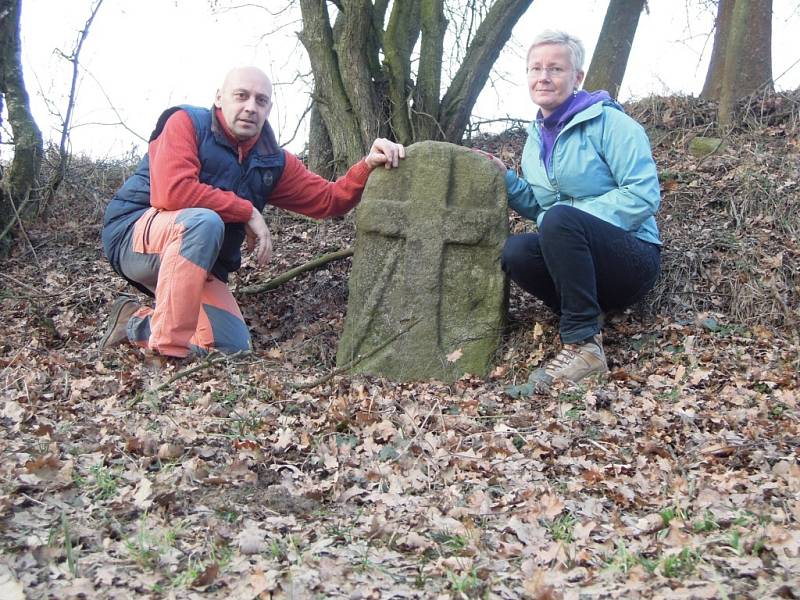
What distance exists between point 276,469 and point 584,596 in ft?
4.85

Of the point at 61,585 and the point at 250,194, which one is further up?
the point at 250,194

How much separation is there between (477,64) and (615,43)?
241 centimetres

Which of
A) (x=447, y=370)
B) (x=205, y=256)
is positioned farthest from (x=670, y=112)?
(x=205, y=256)

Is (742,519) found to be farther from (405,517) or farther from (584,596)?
(405,517)

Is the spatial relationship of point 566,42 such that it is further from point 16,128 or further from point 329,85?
point 16,128

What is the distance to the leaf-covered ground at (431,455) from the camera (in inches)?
102

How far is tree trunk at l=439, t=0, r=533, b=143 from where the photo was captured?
7.06m

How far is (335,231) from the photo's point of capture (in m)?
7.04

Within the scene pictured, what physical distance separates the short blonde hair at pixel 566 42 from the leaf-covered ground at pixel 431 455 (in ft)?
5.26

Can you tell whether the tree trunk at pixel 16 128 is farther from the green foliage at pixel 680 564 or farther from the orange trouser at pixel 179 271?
the green foliage at pixel 680 564

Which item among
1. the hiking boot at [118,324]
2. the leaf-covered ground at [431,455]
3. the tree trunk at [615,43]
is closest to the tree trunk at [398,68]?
the leaf-covered ground at [431,455]

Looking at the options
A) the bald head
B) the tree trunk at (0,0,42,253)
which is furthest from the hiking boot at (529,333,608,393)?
the tree trunk at (0,0,42,253)

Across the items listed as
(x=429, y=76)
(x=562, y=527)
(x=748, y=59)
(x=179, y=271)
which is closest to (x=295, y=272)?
(x=179, y=271)

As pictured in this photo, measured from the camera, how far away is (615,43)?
28.9 feet
